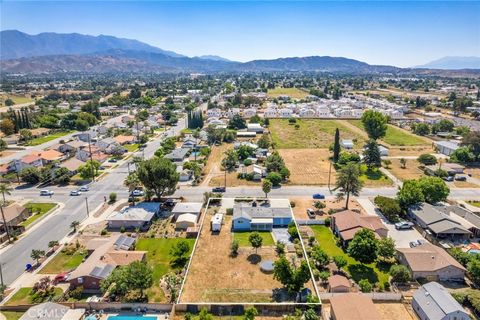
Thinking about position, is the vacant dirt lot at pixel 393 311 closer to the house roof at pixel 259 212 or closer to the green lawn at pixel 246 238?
the green lawn at pixel 246 238

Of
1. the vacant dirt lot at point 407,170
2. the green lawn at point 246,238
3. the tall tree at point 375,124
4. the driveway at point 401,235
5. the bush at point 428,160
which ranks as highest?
the tall tree at point 375,124

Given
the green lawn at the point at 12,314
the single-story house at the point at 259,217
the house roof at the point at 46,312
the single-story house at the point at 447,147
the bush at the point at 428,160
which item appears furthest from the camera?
the single-story house at the point at 447,147

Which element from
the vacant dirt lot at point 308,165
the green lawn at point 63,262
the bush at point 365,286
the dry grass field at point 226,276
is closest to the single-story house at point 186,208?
the dry grass field at point 226,276

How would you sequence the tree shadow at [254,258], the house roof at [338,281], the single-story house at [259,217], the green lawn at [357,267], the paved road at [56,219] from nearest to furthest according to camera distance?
the house roof at [338,281], the green lawn at [357,267], the tree shadow at [254,258], the paved road at [56,219], the single-story house at [259,217]

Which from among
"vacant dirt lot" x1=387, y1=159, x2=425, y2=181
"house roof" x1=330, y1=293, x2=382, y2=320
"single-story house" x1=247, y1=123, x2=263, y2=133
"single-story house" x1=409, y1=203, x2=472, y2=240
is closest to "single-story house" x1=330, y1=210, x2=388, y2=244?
"single-story house" x1=409, y1=203, x2=472, y2=240

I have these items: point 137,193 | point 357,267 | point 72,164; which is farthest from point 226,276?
point 72,164

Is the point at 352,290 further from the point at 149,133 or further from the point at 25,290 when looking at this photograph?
the point at 149,133
